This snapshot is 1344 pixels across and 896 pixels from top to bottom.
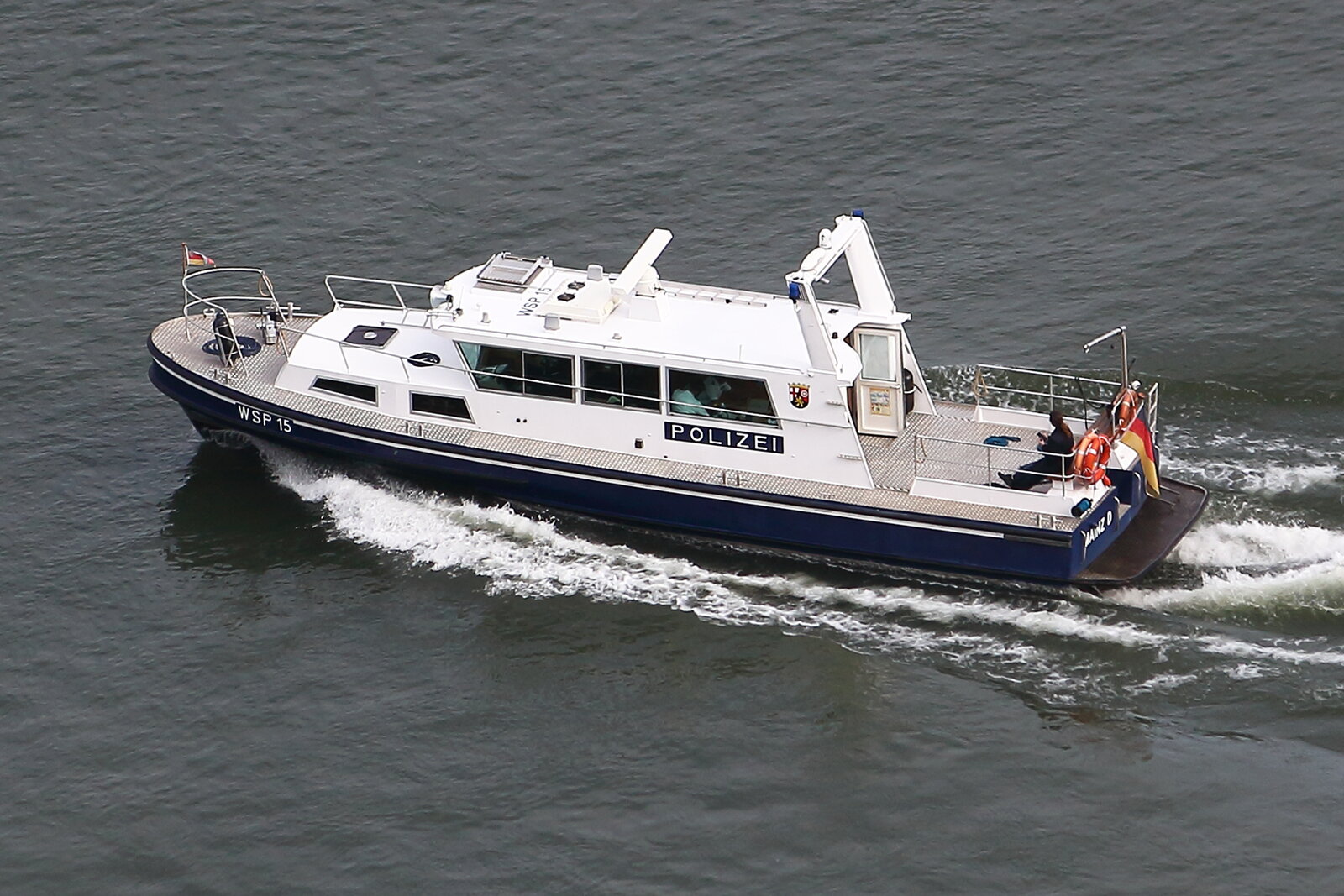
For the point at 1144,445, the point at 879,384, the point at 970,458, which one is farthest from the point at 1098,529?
the point at 879,384

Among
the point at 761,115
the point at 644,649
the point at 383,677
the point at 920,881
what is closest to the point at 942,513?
the point at 644,649

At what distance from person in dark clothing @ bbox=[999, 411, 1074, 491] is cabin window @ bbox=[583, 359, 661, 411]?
540cm

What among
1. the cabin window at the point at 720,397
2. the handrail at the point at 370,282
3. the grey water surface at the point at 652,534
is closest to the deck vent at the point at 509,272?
the handrail at the point at 370,282

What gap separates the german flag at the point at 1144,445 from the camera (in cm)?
2795

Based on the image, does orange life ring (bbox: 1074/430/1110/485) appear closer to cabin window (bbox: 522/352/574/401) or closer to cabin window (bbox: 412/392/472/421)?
cabin window (bbox: 522/352/574/401)

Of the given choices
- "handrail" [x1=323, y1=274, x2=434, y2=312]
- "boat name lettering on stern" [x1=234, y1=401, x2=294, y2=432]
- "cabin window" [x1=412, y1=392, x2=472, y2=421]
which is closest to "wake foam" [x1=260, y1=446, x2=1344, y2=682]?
"boat name lettering on stern" [x1=234, y1=401, x2=294, y2=432]

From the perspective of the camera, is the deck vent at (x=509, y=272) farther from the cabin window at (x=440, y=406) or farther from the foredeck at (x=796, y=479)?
the foredeck at (x=796, y=479)

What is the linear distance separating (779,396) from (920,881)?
8.24m

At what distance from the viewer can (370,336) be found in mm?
31141

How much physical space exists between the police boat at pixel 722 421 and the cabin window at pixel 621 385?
32mm

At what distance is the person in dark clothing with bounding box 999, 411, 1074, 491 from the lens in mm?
28094

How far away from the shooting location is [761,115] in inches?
1597

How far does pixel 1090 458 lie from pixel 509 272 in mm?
9566

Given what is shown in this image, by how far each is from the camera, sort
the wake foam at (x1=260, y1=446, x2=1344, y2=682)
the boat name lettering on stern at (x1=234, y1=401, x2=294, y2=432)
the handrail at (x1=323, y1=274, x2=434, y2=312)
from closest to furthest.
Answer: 1. the wake foam at (x1=260, y1=446, x2=1344, y2=682)
2. the boat name lettering on stern at (x1=234, y1=401, x2=294, y2=432)
3. the handrail at (x1=323, y1=274, x2=434, y2=312)
